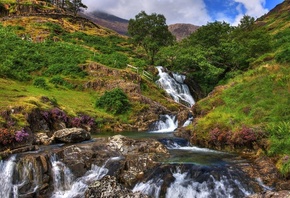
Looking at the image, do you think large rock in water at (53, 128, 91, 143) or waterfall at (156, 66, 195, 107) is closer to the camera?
large rock in water at (53, 128, 91, 143)

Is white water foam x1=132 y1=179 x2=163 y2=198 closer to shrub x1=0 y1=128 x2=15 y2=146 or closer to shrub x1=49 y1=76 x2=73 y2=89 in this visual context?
shrub x1=0 y1=128 x2=15 y2=146

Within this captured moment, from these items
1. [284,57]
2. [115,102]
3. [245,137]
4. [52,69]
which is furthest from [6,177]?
[52,69]

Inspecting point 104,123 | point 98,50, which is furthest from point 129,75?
point 98,50

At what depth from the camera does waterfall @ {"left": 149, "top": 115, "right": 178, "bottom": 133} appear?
105ft

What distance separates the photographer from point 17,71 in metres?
41.0

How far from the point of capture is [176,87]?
158 feet

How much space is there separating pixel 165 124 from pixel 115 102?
682 cm

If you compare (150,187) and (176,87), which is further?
(176,87)

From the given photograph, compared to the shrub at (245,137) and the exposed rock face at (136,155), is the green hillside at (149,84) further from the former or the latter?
the exposed rock face at (136,155)

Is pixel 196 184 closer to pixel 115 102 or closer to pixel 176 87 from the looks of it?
pixel 115 102

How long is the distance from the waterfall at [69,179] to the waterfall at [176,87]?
29654 mm

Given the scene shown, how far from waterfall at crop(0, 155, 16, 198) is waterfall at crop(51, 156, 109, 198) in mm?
2212

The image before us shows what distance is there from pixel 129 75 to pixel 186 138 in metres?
21.9

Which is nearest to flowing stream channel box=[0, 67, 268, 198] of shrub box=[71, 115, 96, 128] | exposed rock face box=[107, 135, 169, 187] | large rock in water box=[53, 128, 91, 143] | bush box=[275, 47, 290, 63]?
exposed rock face box=[107, 135, 169, 187]
